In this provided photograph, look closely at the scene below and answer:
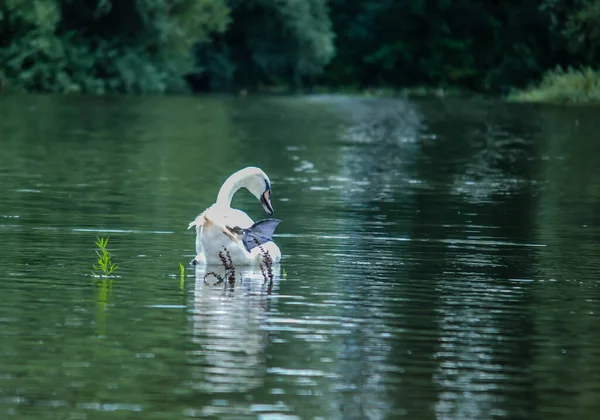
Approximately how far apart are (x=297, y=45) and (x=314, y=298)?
74798mm

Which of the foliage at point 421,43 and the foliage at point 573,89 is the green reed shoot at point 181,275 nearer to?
the foliage at point 573,89

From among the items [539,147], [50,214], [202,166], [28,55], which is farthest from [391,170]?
[28,55]

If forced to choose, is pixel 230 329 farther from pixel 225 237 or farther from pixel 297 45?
pixel 297 45

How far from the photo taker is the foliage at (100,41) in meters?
67.8

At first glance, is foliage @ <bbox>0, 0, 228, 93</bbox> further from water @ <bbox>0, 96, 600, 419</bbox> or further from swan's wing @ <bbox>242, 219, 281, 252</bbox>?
swan's wing @ <bbox>242, 219, 281, 252</bbox>

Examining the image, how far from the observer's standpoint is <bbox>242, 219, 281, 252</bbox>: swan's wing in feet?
46.2

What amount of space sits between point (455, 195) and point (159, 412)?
15.5 m

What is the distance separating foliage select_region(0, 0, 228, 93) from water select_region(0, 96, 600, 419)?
3902cm

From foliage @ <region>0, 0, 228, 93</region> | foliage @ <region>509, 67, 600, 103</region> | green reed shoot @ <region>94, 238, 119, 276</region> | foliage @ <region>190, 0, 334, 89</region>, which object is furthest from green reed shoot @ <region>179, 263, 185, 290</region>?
foliage @ <region>190, 0, 334, 89</region>

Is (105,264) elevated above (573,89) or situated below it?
above

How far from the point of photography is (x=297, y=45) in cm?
8681

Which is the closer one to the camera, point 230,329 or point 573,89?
point 230,329

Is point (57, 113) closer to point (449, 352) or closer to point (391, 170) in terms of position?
point (391, 170)

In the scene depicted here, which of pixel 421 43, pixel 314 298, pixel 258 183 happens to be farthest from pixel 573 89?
pixel 314 298
